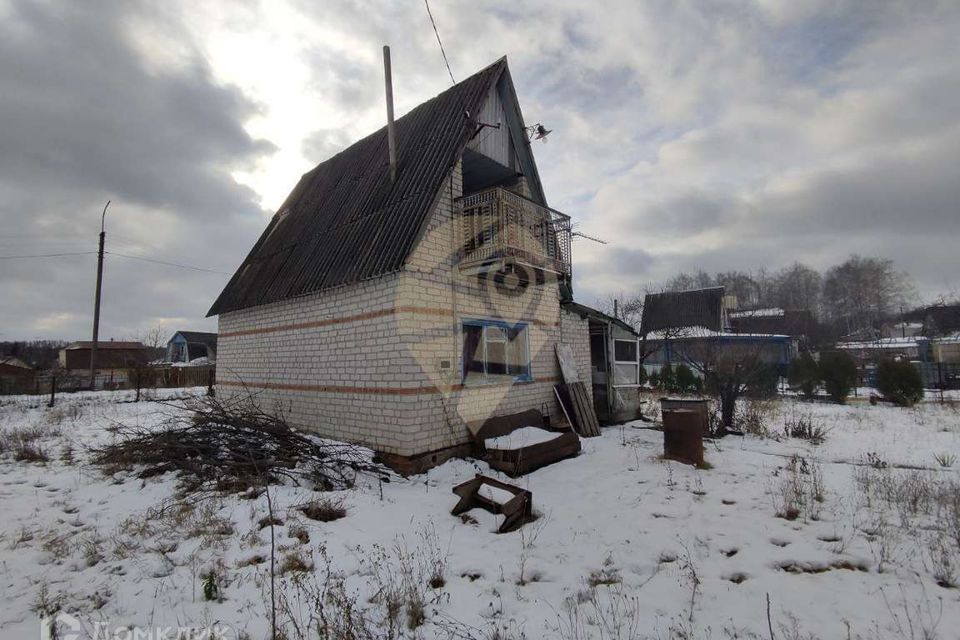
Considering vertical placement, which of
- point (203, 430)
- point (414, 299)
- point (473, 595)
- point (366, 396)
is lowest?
point (473, 595)

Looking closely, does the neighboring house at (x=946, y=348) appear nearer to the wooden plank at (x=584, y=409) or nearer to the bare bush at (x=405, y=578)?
the wooden plank at (x=584, y=409)

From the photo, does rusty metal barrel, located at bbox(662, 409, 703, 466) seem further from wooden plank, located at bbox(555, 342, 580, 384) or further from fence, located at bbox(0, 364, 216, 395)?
fence, located at bbox(0, 364, 216, 395)

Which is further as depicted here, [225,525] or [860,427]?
[860,427]

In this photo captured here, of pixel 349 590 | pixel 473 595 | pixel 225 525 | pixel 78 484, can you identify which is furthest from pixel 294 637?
pixel 78 484

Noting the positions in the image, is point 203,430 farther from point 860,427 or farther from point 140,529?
point 860,427

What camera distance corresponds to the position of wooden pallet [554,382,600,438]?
36.0 ft

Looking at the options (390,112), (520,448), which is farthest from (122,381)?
(520,448)

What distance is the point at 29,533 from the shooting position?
5.04 meters

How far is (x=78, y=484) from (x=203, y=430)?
1.82 meters

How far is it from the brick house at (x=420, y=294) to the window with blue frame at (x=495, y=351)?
3 cm

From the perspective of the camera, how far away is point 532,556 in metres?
4.60

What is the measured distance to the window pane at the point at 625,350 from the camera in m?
13.7

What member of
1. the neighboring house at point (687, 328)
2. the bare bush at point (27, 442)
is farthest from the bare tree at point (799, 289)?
the bare bush at point (27, 442)

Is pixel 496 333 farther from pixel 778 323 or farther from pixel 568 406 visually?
pixel 778 323
